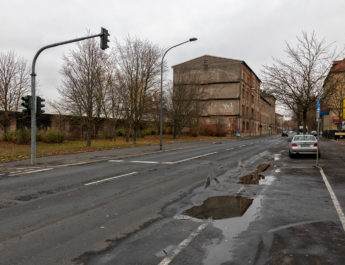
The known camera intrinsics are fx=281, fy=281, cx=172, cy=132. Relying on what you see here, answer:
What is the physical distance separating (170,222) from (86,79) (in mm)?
23436

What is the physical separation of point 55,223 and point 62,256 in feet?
4.83

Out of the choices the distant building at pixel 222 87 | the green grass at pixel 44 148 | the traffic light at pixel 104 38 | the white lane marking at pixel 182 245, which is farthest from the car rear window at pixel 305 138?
the distant building at pixel 222 87

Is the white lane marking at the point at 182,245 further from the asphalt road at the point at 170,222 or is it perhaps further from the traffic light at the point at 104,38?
the traffic light at the point at 104,38

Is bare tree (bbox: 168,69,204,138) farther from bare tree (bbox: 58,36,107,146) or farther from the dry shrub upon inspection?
bare tree (bbox: 58,36,107,146)

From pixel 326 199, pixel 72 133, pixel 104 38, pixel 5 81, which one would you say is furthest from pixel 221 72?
pixel 326 199

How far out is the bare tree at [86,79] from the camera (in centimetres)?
2598

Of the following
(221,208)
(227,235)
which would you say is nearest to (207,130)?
(221,208)

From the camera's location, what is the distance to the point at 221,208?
5.80 metres

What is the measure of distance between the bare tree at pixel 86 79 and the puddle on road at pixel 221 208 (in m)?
21.1

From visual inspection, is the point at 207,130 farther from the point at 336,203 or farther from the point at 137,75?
the point at 336,203

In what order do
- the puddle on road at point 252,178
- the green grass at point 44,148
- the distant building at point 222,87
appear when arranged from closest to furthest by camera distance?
1. the puddle on road at point 252,178
2. the green grass at point 44,148
3. the distant building at point 222,87

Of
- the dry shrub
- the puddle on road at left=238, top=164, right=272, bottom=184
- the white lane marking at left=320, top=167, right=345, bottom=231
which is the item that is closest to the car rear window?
the puddle on road at left=238, top=164, right=272, bottom=184

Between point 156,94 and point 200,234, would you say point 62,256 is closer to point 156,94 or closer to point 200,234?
point 200,234

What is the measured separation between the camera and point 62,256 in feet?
11.8
